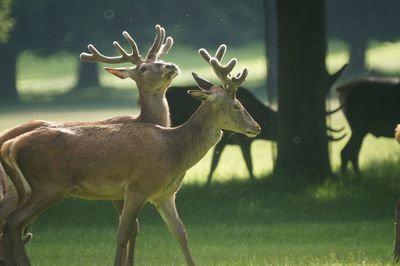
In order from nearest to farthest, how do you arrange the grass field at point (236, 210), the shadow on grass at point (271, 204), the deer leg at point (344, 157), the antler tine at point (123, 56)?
the antler tine at point (123, 56) → the grass field at point (236, 210) → the shadow on grass at point (271, 204) → the deer leg at point (344, 157)

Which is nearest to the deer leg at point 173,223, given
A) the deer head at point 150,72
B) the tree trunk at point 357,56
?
the deer head at point 150,72

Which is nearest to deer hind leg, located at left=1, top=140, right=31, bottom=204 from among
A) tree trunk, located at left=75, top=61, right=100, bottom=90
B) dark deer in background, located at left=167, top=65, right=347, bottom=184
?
dark deer in background, located at left=167, top=65, right=347, bottom=184

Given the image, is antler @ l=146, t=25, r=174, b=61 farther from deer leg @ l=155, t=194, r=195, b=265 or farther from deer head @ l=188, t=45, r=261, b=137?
deer leg @ l=155, t=194, r=195, b=265

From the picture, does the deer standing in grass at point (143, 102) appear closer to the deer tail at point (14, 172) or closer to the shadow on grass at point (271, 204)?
the deer tail at point (14, 172)

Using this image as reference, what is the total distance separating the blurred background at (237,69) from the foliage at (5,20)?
13 millimetres

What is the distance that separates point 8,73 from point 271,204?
14.0ft

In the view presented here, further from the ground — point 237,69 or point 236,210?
point 237,69

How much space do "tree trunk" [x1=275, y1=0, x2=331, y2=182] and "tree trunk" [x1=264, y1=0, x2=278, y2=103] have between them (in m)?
0.30

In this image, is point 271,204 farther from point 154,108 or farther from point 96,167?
point 96,167

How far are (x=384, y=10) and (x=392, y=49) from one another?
1.80 feet

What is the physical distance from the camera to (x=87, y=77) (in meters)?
18.4

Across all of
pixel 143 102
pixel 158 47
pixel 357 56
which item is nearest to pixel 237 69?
pixel 357 56

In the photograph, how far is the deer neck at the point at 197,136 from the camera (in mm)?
11016

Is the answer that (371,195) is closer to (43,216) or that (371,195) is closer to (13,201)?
(43,216)
